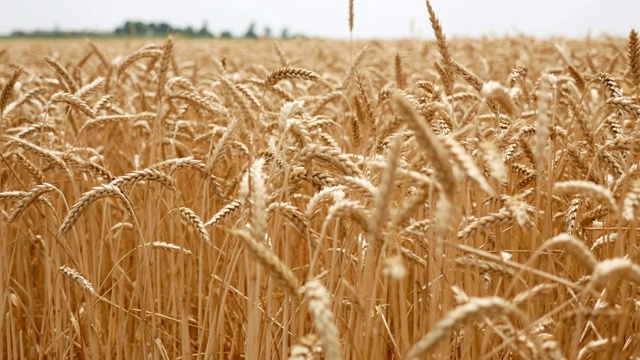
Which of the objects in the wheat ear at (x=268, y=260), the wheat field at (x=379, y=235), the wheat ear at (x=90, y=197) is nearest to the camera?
the wheat ear at (x=268, y=260)

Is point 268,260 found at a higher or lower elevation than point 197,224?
higher

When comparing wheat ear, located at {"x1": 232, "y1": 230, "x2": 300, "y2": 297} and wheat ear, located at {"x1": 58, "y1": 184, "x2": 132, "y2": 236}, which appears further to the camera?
wheat ear, located at {"x1": 58, "y1": 184, "x2": 132, "y2": 236}

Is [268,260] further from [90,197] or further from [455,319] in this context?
[90,197]

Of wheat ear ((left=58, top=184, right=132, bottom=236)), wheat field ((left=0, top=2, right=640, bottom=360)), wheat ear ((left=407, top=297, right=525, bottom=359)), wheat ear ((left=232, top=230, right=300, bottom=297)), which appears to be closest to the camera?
wheat ear ((left=407, top=297, right=525, bottom=359))

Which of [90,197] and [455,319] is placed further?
[90,197]

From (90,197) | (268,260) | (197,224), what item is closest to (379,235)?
(268,260)

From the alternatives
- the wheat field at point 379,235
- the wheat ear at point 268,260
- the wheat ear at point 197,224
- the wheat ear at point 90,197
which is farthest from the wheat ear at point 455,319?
the wheat ear at point 90,197

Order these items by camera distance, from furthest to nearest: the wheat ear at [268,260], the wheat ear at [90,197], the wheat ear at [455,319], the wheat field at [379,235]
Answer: the wheat ear at [90,197] < the wheat field at [379,235] < the wheat ear at [268,260] < the wheat ear at [455,319]

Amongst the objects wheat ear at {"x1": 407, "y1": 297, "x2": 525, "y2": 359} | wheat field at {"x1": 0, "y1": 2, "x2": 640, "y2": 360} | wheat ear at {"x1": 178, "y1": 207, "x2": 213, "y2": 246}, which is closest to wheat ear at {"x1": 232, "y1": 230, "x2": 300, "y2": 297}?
wheat field at {"x1": 0, "y1": 2, "x2": 640, "y2": 360}

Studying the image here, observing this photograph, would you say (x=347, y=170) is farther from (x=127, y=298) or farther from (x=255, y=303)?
(x=127, y=298)

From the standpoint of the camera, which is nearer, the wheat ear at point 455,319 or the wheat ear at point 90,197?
the wheat ear at point 455,319

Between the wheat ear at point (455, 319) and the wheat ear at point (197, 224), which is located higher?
the wheat ear at point (455, 319)

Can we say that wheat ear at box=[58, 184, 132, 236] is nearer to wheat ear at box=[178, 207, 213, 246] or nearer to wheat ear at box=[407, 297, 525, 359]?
wheat ear at box=[178, 207, 213, 246]

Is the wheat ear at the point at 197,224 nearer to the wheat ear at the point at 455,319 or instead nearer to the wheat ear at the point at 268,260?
the wheat ear at the point at 268,260
